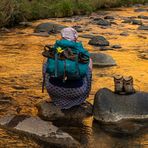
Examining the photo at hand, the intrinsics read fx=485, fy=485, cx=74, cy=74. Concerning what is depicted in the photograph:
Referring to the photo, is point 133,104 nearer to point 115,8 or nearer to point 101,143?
point 101,143

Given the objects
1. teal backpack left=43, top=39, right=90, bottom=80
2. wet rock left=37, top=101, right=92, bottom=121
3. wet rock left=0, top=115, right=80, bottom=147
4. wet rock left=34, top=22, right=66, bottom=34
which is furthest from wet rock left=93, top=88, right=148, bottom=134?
wet rock left=34, top=22, right=66, bottom=34

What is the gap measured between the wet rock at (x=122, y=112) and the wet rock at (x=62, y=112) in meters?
0.22

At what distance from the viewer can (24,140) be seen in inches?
235

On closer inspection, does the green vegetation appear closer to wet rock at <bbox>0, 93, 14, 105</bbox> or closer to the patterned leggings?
wet rock at <bbox>0, 93, 14, 105</bbox>

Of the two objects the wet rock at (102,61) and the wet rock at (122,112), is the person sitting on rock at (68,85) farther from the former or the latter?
the wet rock at (102,61)

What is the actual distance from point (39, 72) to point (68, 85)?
3.41 m

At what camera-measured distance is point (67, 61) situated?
6.41m

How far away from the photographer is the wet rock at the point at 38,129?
5904mm

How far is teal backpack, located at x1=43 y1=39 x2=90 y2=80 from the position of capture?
6410 mm

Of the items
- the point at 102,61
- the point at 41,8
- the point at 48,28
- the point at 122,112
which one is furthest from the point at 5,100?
the point at 41,8

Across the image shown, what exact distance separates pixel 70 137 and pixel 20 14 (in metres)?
12.9

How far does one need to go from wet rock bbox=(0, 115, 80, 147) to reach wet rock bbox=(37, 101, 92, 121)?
0.28 meters

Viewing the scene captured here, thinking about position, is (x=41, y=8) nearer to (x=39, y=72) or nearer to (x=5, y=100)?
(x=39, y=72)

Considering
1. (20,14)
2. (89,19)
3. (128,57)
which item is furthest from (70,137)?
(89,19)
